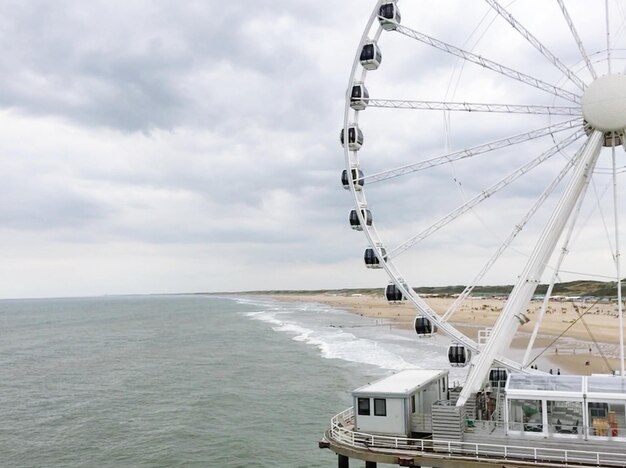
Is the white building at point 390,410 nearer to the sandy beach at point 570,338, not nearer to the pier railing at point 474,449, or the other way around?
the pier railing at point 474,449

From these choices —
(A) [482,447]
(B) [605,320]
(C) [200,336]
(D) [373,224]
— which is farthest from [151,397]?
(B) [605,320]

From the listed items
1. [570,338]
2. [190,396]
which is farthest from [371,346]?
[190,396]

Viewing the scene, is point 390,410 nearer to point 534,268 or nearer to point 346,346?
point 534,268

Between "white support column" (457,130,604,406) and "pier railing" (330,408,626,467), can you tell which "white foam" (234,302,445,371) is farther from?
"pier railing" (330,408,626,467)

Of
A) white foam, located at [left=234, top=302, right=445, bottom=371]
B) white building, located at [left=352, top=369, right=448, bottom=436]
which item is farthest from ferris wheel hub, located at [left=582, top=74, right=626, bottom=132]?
white foam, located at [left=234, top=302, right=445, bottom=371]

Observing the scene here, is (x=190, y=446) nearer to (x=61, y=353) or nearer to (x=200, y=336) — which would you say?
(x=61, y=353)

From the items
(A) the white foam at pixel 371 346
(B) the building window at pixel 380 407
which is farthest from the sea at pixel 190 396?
(B) the building window at pixel 380 407

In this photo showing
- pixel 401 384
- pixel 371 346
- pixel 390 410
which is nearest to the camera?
pixel 390 410
